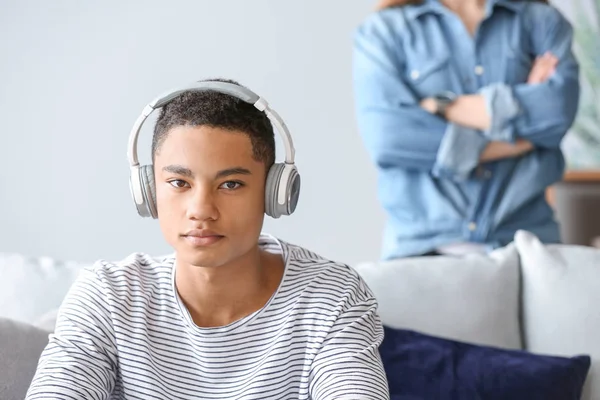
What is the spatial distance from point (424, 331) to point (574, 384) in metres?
0.35

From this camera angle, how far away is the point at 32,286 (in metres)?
2.03

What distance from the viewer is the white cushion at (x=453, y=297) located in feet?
6.59

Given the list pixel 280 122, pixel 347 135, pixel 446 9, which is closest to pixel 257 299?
pixel 280 122

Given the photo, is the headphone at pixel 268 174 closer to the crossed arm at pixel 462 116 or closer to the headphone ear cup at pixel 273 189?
the headphone ear cup at pixel 273 189

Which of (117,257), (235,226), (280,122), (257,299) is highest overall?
(280,122)

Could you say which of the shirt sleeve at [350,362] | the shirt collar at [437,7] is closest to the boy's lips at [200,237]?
the shirt sleeve at [350,362]

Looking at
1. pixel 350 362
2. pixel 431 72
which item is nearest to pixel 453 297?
pixel 431 72

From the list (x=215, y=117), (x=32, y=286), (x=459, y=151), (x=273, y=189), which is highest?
(x=215, y=117)

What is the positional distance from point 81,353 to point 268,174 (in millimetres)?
410

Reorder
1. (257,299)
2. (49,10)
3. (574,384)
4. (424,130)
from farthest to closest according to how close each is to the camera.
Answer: (49,10) < (424,130) < (574,384) < (257,299)

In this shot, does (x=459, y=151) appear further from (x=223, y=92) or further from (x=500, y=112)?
(x=223, y=92)

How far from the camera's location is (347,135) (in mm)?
3414

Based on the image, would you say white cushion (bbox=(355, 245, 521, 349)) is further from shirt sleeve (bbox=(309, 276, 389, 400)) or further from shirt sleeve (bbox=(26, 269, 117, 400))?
shirt sleeve (bbox=(26, 269, 117, 400))

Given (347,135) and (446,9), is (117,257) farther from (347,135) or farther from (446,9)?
(446,9)
